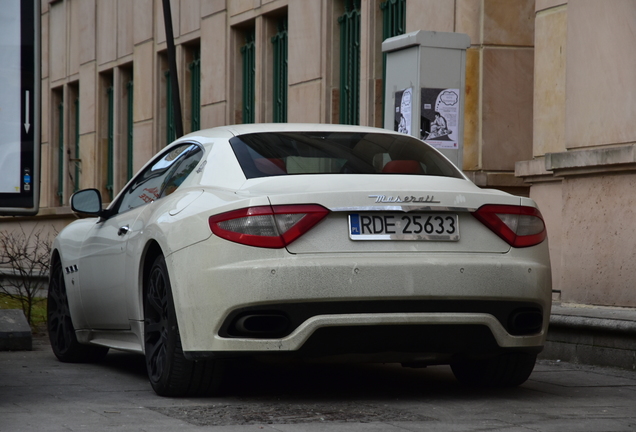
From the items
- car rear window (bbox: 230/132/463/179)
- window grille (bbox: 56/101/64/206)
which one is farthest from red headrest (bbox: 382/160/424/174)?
window grille (bbox: 56/101/64/206)

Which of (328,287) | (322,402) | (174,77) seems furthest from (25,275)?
(328,287)

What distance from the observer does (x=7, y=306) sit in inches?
506

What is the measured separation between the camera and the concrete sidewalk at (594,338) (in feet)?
25.0

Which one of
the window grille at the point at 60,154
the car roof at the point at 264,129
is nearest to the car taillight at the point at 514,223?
the car roof at the point at 264,129

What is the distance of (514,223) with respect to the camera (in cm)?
600

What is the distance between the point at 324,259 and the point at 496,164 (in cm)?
760

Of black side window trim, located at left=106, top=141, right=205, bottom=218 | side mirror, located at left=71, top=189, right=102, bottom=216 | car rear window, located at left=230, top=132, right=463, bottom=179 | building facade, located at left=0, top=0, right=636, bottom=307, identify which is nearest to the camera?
car rear window, located at left=230, top=132, right=463, bottom=179

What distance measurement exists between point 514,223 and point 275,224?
1.25 metres

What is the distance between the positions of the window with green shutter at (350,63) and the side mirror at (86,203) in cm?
827

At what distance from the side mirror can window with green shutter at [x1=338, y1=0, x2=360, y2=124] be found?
27.1 feet

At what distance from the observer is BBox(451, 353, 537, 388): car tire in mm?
6504

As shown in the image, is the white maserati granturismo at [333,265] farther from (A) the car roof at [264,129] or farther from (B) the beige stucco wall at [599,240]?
(B) the beige stucco wall at [599,240]

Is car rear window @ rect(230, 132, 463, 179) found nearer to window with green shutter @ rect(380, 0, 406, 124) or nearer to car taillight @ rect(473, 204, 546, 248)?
→ car taillight @ rect(473, 204, 546, 248)

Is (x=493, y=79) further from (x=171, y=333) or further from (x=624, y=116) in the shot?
(x=171, y=333)
